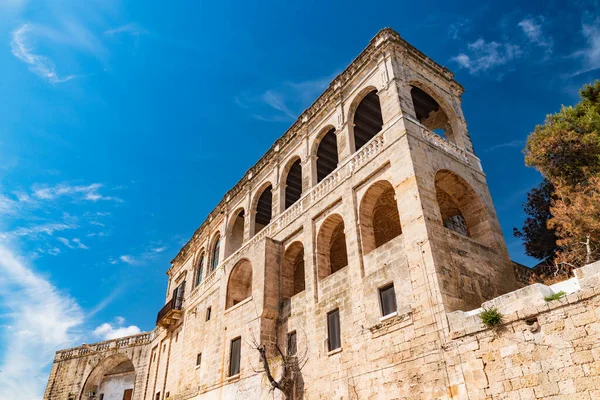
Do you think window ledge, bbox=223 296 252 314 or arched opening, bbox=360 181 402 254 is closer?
arched opening, bbox=360 181 402 254

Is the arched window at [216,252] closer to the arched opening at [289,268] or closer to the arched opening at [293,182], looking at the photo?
the arched opening at [293,182]

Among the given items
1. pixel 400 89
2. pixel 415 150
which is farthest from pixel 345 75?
pixel 415 150

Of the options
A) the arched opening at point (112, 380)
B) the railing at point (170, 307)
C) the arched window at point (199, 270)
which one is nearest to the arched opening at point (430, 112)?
the arched window at point (199, 270)

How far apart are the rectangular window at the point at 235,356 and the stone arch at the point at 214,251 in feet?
23.9

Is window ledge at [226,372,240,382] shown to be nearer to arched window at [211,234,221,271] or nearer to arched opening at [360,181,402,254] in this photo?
arched opening at [360,181,402,254]

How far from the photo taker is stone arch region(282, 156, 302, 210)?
19.0 meters

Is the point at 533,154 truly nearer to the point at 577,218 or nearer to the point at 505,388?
the point at 577,218

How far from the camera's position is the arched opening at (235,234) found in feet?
72.2

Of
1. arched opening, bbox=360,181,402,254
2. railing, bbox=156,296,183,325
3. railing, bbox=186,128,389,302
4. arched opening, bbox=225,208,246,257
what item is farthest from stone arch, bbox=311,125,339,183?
railing, bbox=156,296,183,325

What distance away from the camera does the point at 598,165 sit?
1249 centimetres

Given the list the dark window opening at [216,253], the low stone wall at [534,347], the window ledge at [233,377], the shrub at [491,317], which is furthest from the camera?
the dark window opening at [216,253]

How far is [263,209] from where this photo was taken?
21938 millimetres

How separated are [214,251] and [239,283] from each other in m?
5.83

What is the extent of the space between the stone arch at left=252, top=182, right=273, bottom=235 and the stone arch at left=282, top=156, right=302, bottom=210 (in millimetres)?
921
